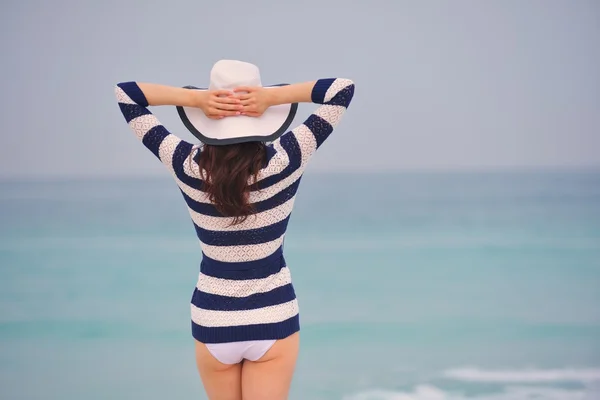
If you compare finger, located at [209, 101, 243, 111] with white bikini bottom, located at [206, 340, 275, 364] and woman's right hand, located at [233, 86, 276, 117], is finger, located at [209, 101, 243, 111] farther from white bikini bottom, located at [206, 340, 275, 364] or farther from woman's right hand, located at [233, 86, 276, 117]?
white bikini bottom, located at [206, 340, 275, 364]

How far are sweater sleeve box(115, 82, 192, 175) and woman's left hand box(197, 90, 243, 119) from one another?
9cm

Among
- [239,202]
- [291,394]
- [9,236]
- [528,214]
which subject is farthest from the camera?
[528,214]

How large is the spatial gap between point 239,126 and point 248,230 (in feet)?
0.70

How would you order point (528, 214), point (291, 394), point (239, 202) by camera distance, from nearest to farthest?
point (239, 202), point (291, 394), point (528, 214)

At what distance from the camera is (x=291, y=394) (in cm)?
A: 319

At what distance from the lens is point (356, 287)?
4449mm

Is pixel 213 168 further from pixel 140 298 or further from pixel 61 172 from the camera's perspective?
pixel 61 172

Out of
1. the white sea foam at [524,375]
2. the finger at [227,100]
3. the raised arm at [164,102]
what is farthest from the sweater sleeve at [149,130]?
the white sea foam at [524,375]

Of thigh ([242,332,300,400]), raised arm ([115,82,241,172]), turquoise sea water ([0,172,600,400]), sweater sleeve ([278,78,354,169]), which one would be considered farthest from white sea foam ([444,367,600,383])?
raised arm ([115,82,241,172])

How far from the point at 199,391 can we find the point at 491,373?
127cm

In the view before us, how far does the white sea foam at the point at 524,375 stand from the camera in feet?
10.7

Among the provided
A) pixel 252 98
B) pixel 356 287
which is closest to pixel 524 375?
pixel 356 287

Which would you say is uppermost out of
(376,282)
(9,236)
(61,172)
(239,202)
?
(239,202)

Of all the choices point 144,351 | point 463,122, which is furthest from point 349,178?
point 144,351
